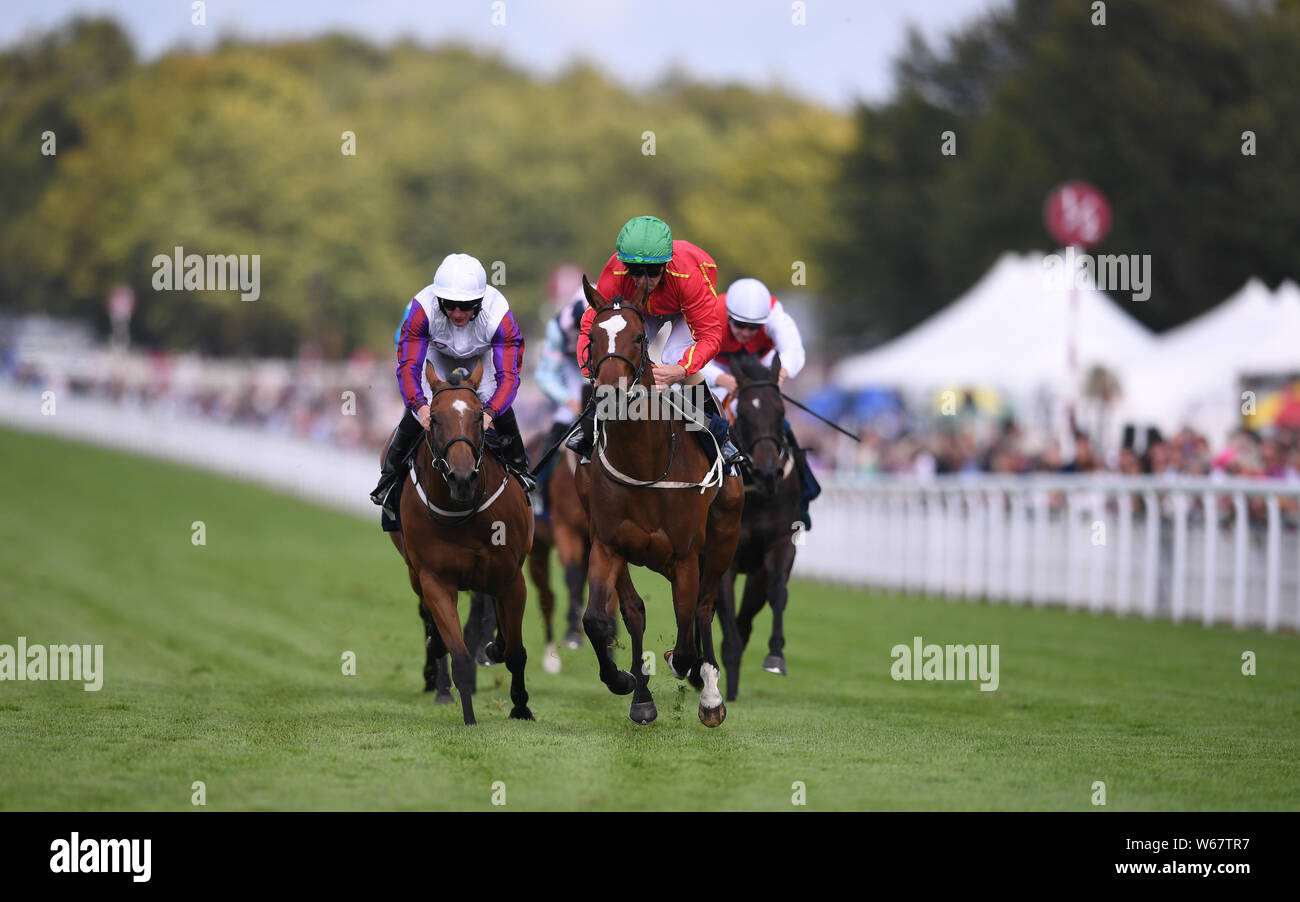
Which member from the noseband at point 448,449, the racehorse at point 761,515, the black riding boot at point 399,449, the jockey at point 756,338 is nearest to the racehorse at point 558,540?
the racehorse at point 761,515

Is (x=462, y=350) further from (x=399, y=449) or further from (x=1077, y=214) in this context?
(x=1077, y=214)

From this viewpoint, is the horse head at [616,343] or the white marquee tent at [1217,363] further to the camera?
the white marquee tent at [1217,363]

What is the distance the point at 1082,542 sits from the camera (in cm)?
2000

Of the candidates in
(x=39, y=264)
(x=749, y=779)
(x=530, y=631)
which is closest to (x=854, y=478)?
(x=530, y=631)

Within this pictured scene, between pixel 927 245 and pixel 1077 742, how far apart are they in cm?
4356

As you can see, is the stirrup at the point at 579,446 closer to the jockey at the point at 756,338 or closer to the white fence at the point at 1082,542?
the jockey at the point at 756,338

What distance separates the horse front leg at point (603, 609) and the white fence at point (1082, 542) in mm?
8594

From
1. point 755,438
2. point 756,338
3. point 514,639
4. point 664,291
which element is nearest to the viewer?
point 664,291

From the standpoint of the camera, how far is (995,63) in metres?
56.1

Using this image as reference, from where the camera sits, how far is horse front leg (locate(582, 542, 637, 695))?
9.69 meters

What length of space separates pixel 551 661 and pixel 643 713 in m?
3.73

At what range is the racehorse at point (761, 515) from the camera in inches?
438

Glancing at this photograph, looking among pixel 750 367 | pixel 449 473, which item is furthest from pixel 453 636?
pixel 750 367

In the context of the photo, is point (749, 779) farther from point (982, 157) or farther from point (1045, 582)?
point (982, 157)
